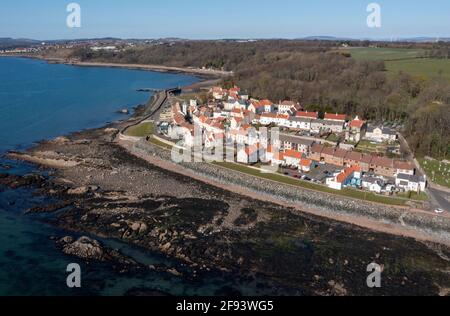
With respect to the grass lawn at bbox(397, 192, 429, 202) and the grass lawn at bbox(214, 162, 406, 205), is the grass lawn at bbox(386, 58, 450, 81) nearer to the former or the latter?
the grass lawn at bbox(397, 192, 429, 202)

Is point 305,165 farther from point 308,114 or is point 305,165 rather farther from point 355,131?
point 308,114

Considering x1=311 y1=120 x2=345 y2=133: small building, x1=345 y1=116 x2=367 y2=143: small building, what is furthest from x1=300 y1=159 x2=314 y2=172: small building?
x1=311 y1=120 x2=345 y2=133: small building

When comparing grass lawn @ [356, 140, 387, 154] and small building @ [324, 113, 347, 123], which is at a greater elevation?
small building @ [324, 113, 347, 123]

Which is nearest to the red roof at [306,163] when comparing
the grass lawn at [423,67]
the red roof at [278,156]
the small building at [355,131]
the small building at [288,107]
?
the red roof at [278,156]

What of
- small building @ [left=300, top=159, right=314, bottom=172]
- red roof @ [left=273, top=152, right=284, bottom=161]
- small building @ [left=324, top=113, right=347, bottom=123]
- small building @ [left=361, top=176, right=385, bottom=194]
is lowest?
small building @ [left=361, top=176, right=385, bottom=194]

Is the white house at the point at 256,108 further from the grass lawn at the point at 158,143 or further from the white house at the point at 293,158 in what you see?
the white house at the point at 293,158

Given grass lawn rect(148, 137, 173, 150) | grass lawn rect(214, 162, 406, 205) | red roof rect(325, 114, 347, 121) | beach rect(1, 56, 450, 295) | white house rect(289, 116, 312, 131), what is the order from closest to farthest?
beach rect(1, 56, 450, 295)
grass lawn rect(214, 162, 406, 205)
grass lawn rect(148, 137, 173, 150)
white house rect(289, 116, 312, 131)
red roof rect(325, 114, 347, 121)
